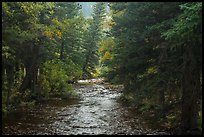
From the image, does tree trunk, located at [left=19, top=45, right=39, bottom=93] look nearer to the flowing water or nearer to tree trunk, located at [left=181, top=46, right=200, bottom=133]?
the flowing water

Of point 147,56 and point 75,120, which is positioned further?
point 75,120

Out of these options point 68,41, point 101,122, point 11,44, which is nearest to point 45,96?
point 101,122

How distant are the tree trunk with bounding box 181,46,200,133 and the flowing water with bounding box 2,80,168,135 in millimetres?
1919

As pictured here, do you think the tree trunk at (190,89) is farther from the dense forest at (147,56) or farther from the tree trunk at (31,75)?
the tree trunk at (31,75)

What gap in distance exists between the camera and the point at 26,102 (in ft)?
69.8

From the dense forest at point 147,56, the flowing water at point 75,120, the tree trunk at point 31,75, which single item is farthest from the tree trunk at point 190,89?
the tree trunk at point 31,75

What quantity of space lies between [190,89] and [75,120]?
744 centimetres

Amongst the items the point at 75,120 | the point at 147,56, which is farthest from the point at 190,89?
the point at 75,120

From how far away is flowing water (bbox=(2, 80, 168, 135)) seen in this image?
14.1m

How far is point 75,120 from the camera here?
16953 millimetres

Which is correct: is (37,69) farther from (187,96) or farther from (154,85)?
(187,96)

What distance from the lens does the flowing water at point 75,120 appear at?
14094mm

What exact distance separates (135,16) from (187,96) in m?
4.95

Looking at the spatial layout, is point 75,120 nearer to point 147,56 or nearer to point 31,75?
point 147,56
